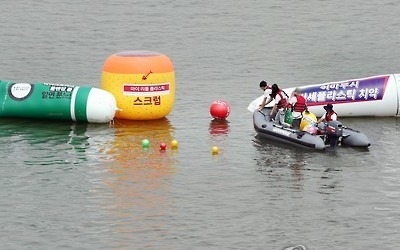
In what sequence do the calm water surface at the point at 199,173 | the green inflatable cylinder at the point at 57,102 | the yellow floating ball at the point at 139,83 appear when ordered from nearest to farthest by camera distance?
the calm water surface at the point at 199,173, the green inflatable cylinder at the point at 57,102, the yellow floating ball at the point at 139,83

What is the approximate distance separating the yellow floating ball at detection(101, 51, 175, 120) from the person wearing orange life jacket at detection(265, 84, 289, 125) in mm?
4104

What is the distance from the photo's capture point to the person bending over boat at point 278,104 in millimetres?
36656

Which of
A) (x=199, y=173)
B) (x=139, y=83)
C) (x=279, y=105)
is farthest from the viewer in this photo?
(x=139, y=83)

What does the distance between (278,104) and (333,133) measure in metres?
3.01

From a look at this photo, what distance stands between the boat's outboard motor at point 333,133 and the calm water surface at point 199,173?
0.46 meters

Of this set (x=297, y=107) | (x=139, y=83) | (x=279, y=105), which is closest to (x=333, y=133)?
(x=297, y=107)

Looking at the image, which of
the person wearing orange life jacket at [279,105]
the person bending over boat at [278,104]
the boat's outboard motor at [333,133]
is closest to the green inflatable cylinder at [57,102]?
the person bending over boat at [278,104]

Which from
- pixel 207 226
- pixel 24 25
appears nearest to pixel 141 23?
pixel 24 25

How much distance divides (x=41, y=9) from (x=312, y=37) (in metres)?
21.8

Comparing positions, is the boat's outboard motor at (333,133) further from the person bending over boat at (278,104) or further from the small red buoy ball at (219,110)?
the small red buoy ball at (219,110)

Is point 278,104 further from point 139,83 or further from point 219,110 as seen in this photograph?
point 139,83

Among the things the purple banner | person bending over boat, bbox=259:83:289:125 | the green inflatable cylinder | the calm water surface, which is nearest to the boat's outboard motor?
the calm water surface

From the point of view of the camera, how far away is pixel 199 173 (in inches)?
1276

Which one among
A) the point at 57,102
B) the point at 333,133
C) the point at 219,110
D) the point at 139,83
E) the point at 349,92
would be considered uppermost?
the point at 139,83
